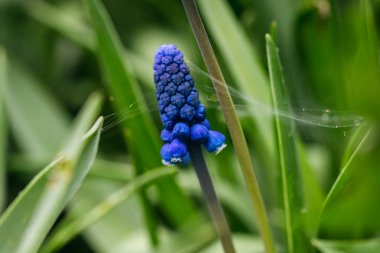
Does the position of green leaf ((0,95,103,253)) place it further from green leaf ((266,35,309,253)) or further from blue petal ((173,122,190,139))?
green leaf ((266,35,309,253))

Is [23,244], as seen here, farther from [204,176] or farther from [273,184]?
[273,184]

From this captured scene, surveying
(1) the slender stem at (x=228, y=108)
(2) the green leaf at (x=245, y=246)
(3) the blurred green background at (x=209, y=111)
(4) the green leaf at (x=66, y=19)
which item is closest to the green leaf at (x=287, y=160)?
(3) the blurred green background at (x=209, y=111)

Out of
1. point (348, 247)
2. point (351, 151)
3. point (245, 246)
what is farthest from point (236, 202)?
point (351, 151)

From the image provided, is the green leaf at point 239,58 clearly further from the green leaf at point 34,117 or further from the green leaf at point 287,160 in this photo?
the green leaf at point 34,117

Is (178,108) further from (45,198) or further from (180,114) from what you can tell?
(45,198)

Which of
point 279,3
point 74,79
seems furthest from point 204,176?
point 74,79

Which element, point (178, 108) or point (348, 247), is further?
point (348, 247)
